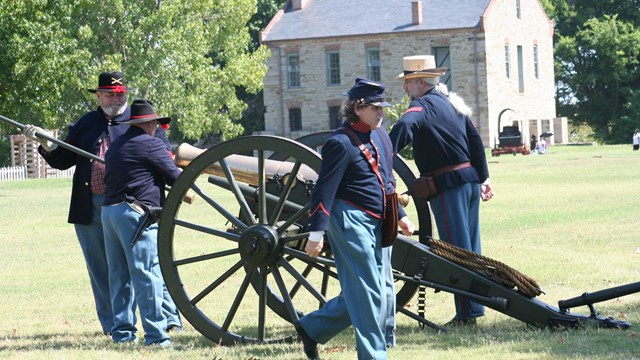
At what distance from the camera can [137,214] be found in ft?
25.8

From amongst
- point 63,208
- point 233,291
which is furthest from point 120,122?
point 63,208

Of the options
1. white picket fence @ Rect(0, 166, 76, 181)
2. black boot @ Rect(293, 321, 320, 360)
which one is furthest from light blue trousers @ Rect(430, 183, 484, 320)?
white picket fence @ Rect(0, 166, 76, 181)

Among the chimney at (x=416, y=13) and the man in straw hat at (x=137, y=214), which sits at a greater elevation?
the chimney at (x=416, y=13)

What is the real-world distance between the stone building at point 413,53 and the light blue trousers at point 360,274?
47866mm

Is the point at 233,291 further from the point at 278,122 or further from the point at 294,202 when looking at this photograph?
the point at 278,122

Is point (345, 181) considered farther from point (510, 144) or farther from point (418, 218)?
point (510, 144)

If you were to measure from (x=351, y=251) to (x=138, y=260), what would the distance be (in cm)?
195

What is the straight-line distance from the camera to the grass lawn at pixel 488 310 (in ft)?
23.6

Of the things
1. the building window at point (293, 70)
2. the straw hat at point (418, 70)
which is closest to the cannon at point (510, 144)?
the building window at point (293, 70)

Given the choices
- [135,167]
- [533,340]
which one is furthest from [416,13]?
[533,340]

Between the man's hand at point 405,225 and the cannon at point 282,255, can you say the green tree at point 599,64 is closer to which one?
the cannon at point 282,255

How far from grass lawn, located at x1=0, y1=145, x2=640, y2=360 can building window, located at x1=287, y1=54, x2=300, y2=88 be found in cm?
3573

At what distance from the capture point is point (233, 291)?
10922 mm

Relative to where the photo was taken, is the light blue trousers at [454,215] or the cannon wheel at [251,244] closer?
the cannon wheel at [251,244]
